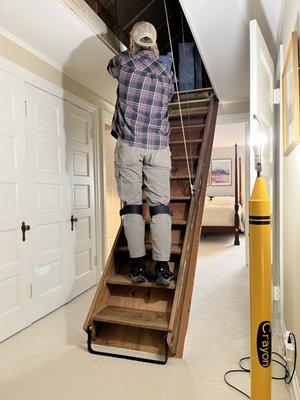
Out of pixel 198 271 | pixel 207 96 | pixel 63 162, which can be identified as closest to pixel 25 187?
pixel 63 162

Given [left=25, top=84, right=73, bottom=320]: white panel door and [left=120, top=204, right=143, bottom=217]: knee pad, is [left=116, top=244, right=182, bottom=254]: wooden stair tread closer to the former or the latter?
[left=120, top=204, right=143, bottom=217]: knee pad

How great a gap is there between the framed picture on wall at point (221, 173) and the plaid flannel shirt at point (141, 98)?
6.42m

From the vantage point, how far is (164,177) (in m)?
2.07

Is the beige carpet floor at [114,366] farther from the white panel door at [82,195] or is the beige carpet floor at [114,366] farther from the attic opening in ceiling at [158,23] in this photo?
the attic opening in ceiling at [158,23]

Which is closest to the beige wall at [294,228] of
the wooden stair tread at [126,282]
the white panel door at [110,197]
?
the wooden stair tread at [126,282]

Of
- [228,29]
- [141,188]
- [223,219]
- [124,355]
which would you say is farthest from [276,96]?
[223,219]

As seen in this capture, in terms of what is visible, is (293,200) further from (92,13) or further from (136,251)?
(92,13)

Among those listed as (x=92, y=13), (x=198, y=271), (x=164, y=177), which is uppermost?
(x=92, y=13)

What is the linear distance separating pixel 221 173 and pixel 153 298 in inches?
259

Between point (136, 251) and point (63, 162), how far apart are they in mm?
1341

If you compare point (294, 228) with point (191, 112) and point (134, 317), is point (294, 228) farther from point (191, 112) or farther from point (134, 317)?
point (191, 112)

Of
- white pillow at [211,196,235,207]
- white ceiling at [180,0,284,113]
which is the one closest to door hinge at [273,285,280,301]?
white ceiling at [180,0,284,113]

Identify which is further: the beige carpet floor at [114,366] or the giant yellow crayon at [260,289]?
the beige carpet floor at [114,366]

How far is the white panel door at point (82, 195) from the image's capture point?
120 inches
